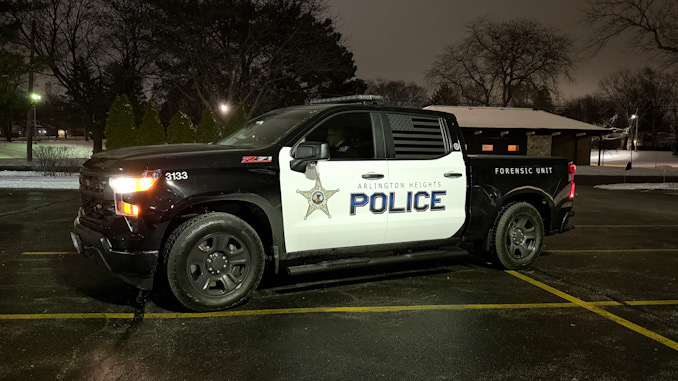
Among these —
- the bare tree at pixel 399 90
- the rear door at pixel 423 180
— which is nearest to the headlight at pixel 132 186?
the rear door at pixel 423 180

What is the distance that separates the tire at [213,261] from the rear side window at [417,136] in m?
1.82

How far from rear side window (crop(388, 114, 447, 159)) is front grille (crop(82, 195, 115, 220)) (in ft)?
9.10

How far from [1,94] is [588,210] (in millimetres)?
21884

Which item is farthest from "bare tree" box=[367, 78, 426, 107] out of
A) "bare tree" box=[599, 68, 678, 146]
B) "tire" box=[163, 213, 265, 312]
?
"tire" box=[163, 213, 265, 312]

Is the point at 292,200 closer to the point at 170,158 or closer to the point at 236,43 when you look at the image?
the point at 170,158

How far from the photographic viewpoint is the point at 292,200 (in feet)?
17.1

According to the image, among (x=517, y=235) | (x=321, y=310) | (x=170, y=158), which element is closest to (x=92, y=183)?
(x=170, y=158)

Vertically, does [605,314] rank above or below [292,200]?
below

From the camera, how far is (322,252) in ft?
17.9

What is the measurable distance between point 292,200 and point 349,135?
1.00 meters

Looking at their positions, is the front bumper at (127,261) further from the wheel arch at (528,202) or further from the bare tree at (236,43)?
the bare tree at (236,43)

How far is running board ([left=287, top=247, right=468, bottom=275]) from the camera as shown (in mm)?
5242

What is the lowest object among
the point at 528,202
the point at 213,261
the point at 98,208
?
the point at 213,261

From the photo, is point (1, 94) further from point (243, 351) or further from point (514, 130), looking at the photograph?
point (514, 130)
